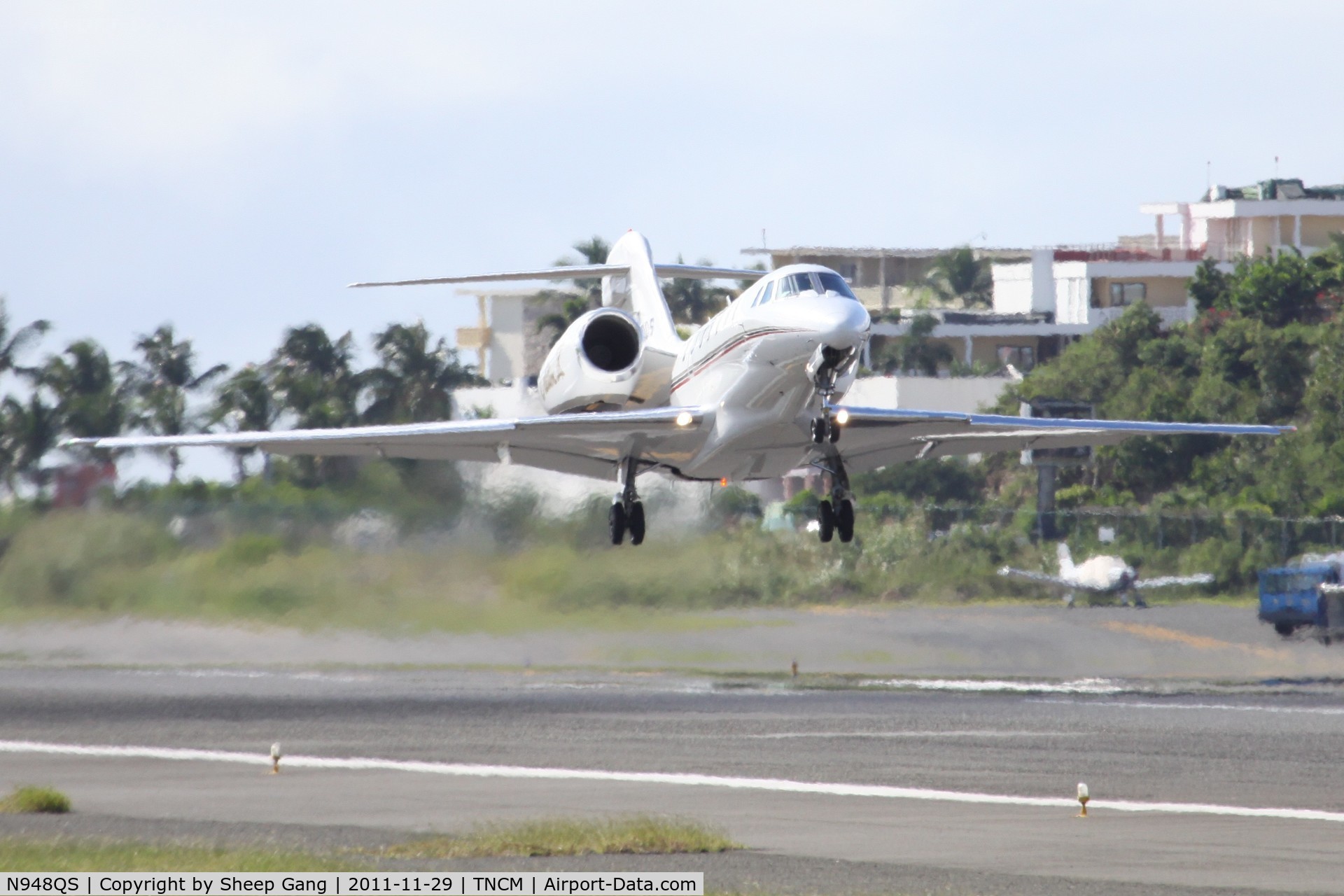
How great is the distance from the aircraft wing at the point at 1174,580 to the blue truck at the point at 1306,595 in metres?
3.96

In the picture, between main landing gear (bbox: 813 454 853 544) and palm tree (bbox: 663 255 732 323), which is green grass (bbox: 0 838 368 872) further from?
palm tree (bbox: 663 255 732 323)

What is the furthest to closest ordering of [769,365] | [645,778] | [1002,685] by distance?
[1002,685], [645,778], [769,365]

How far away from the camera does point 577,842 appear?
3481cm

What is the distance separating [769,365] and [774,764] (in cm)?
2379

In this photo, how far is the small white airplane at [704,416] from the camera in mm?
31469

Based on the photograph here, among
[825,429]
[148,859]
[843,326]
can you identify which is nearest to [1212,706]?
[825,429]

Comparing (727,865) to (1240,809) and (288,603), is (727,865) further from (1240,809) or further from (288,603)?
(288,603)

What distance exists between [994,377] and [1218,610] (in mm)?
34439

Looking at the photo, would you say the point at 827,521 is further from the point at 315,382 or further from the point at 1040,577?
the point at 1040,577

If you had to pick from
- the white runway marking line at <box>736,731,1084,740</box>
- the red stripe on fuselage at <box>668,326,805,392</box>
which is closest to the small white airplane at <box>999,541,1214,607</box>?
the white runway marking line at <box>736,731,1084,740</box>

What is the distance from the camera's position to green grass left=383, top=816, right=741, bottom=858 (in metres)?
34.0

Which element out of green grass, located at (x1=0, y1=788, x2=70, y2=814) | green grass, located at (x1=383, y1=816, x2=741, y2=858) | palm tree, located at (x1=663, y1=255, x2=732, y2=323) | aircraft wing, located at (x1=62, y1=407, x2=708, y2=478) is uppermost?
palm tree, located at (x1=663, y1=255, x2=732, y2=323)

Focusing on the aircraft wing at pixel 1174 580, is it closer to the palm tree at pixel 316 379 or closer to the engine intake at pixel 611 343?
the palm tree at pixel 316 379

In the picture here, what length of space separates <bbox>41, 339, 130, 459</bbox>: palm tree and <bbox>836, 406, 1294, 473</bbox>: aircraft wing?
22.9 m
